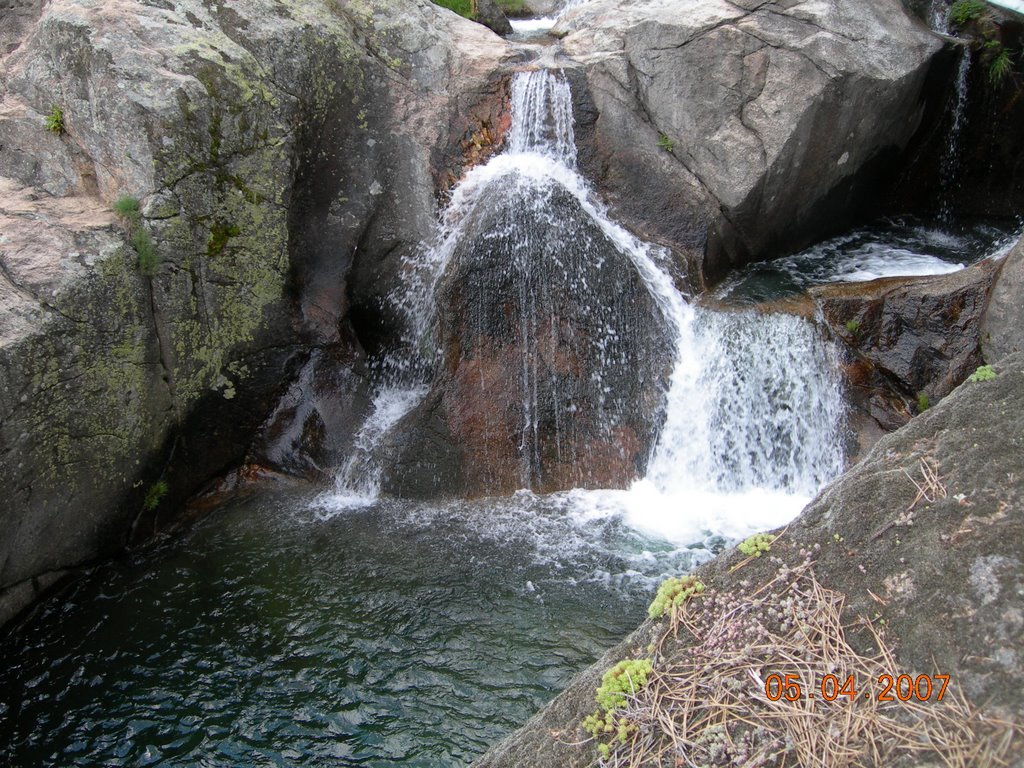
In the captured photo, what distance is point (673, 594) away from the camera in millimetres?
2523

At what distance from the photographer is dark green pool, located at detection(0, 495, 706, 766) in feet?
15.5

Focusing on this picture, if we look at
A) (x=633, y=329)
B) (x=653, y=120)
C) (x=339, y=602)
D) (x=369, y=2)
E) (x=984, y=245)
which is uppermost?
(x=369, y=2)

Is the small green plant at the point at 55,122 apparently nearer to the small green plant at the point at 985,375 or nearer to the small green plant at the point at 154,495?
the small green plant at the point at 154,495

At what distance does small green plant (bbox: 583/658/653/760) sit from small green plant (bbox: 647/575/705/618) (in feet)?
0.59

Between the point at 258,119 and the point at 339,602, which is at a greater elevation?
the point at 258,119

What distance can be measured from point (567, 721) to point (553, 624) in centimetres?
318

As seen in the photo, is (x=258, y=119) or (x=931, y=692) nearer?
(x=931, y=692)

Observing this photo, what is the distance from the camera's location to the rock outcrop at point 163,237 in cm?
577

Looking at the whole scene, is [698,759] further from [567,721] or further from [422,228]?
[422,228]

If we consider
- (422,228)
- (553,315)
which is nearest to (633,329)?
(553,315)

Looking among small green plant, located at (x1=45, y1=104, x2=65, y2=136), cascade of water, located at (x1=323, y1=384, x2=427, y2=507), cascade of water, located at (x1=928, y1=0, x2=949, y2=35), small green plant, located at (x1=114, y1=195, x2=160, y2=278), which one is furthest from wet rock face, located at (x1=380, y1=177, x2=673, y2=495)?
cascade of water, located at (x1=928, y1=0, x2=949, y2=35)

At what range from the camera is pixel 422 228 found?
7961 millimetres

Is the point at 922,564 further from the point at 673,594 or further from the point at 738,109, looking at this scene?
the point at 738,109

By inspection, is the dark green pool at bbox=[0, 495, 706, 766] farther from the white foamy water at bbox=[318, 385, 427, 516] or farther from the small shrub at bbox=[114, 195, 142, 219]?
the small shrub at bbox=[114, 195, 142, 219]
